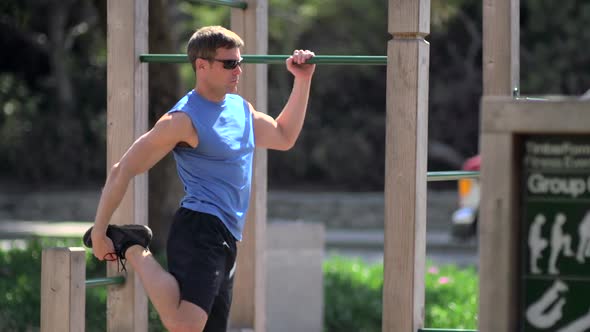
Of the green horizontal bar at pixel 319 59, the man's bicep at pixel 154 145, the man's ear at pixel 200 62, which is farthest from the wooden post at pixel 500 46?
the man's bicep at pixel 154 145

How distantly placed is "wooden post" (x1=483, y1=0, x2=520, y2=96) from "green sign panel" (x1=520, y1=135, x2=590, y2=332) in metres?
2.32

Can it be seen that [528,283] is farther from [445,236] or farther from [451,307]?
[445,236]

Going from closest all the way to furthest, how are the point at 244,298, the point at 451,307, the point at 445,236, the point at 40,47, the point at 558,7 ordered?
the point at 244,298, the point at 451,307, the point at 445,236, the point at 558,7, the point at 40,47

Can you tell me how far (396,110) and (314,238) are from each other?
13.3 feet

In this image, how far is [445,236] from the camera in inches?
716

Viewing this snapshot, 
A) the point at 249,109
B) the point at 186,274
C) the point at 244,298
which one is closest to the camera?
the point at 186,274

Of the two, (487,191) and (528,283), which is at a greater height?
(487,191)

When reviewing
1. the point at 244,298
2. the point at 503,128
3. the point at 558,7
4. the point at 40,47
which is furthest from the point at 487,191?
the point at 40,47

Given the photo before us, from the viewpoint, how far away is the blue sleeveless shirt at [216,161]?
14.0 ft

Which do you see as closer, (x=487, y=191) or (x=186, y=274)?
(x=487, y=191)

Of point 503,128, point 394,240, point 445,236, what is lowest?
point 445,236

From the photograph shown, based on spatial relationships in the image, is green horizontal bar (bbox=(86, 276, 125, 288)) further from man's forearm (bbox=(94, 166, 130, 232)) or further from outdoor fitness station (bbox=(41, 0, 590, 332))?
man's forearm (bbox=(94, 166, 130, 232))

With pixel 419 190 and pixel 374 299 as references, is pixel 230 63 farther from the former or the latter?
pixel 374 299

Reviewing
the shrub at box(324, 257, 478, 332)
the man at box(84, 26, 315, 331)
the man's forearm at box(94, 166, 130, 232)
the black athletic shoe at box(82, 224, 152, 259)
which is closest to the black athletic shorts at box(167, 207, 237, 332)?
the man at box(84, 26, 315, 331)
